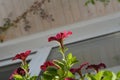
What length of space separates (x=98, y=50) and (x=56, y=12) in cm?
98

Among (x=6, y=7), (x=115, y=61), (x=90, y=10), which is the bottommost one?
(x=115, y=61)

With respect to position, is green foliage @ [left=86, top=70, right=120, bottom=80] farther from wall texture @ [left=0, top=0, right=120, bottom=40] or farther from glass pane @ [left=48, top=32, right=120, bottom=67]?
wall texture @ [left=0, top=0, right=120, bottom=40]

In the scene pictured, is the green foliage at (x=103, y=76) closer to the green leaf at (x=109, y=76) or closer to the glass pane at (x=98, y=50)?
the green leaf at (x=109, y=76)

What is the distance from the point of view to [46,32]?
3.46m

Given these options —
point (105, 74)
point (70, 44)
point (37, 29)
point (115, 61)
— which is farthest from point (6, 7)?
point (105, 74)

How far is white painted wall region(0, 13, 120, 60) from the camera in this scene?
3.27 m

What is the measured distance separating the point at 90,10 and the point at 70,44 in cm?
53

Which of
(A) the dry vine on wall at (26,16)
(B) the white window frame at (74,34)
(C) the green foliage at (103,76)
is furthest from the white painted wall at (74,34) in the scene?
(C) the green foliage at (103,76)

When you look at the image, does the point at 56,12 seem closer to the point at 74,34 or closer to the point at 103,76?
the point at 74,34

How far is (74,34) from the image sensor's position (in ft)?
11.0

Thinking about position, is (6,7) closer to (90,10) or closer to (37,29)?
(37,29)

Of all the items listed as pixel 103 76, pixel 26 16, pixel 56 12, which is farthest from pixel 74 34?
pixel 103 76

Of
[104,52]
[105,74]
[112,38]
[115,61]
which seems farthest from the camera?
[112,38]

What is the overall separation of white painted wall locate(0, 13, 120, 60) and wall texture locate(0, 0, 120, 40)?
0.06 meters
